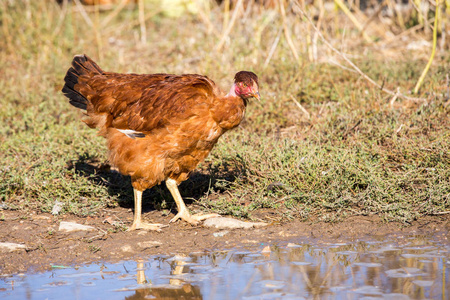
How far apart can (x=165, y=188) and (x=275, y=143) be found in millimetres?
1240

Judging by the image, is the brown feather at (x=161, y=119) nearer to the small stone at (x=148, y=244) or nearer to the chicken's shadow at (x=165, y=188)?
the chicken's shadow at (x=165, y=188)

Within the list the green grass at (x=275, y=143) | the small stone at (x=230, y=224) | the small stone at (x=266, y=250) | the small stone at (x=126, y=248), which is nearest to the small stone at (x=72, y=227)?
the green grass at (x=275, y=143)

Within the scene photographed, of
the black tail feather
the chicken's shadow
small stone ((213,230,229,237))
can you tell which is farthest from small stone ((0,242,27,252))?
the black tail feather

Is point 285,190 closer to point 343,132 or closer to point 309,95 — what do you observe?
point 343,132

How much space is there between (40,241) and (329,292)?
2.39 meters

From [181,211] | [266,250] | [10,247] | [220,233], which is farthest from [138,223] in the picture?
[266,250]

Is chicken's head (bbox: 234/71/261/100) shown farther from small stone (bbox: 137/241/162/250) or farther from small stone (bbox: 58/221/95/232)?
small stone (bbox: 58/221/95/232)

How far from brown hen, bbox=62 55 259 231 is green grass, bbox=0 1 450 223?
57 centimetres

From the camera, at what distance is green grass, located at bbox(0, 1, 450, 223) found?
4.58 meters

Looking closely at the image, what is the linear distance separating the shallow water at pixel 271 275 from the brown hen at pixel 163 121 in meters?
0.92

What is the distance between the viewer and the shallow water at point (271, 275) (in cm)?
300

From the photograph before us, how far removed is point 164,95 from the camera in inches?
176

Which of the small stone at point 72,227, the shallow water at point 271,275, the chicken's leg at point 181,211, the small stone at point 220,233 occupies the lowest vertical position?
the shallow water at point 271,275

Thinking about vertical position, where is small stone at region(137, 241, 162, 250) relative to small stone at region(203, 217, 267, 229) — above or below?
below
